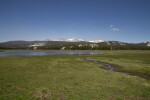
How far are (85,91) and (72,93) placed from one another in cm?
206

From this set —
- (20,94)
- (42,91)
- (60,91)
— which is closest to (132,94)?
(60,91)

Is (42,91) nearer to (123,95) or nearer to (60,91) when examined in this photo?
(60,91)

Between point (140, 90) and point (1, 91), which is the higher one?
point (1, 91)

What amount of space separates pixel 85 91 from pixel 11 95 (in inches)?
397

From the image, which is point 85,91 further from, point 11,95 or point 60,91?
point 11,95

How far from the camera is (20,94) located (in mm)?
12992

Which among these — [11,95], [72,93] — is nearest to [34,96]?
Answer: [11,95]

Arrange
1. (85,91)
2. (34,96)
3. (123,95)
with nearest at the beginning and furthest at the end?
(34,96) → (123,95) → (85,91)

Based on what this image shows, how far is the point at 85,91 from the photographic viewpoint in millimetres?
14305

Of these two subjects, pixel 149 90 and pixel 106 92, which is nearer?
pixel 106 92

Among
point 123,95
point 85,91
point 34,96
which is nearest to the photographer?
point 34,96

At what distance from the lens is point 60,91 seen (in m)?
14.1

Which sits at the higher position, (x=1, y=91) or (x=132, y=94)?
(x=1, y=91)

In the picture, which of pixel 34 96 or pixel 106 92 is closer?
pixel 34 96
